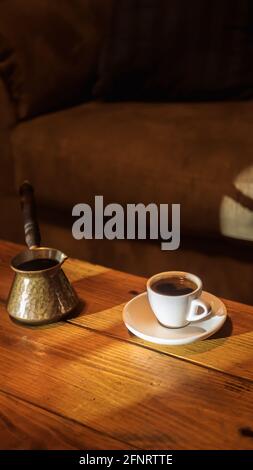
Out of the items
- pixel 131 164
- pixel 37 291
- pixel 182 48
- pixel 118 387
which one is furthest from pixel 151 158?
pixel 118 387

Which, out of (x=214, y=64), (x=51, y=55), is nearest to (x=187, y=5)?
(x=214, y=64)

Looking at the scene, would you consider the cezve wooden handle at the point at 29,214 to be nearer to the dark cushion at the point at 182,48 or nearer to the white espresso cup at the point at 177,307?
the white espresso cup at the point at 177,307

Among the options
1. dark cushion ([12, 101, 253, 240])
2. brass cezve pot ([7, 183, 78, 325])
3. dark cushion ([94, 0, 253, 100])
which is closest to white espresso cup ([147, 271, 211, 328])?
brass cezve pot ([7, 183, 78, 325])

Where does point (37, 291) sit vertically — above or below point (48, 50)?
below

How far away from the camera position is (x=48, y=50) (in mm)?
1663

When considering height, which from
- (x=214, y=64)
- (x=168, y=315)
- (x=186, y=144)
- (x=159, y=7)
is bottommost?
(x=168, y=315)

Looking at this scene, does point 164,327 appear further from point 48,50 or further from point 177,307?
point 48,50

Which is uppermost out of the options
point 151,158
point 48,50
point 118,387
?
point 48,50

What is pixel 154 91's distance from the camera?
169 cm

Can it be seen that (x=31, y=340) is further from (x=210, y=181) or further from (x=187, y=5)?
(x=187, y=5)

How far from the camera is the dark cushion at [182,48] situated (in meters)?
1.60

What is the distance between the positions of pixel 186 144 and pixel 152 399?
843mm

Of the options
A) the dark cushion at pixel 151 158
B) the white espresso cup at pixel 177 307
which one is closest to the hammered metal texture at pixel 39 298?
the white espresso cup at pixel 177 307

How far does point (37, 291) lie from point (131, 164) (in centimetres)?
68
